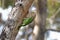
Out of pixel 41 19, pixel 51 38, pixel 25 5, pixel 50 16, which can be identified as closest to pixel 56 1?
pixel 50 16

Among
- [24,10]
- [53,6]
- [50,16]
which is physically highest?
[24,10]

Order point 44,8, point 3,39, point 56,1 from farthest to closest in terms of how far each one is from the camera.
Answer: point 56,1 < point 44,8 < point 3,39

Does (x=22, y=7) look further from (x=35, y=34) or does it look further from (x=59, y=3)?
(x=59, y=3)

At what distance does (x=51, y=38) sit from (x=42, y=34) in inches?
71.9

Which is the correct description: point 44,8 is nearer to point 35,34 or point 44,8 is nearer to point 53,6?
→ point 35,34

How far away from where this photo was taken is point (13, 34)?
406 millimetres

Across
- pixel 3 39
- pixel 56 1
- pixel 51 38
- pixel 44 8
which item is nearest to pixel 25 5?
pixel 3 39

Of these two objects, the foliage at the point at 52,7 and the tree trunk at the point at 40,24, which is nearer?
the tree trunk at the point at 40,24

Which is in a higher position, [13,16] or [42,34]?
[13,16]

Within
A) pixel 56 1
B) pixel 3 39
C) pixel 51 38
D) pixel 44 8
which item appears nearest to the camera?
pixel 3 39

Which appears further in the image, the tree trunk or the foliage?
the foliage

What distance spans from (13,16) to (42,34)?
0.72 metres

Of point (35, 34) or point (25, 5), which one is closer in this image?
point (25, 5)

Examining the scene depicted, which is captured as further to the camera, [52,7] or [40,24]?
[52,7]
